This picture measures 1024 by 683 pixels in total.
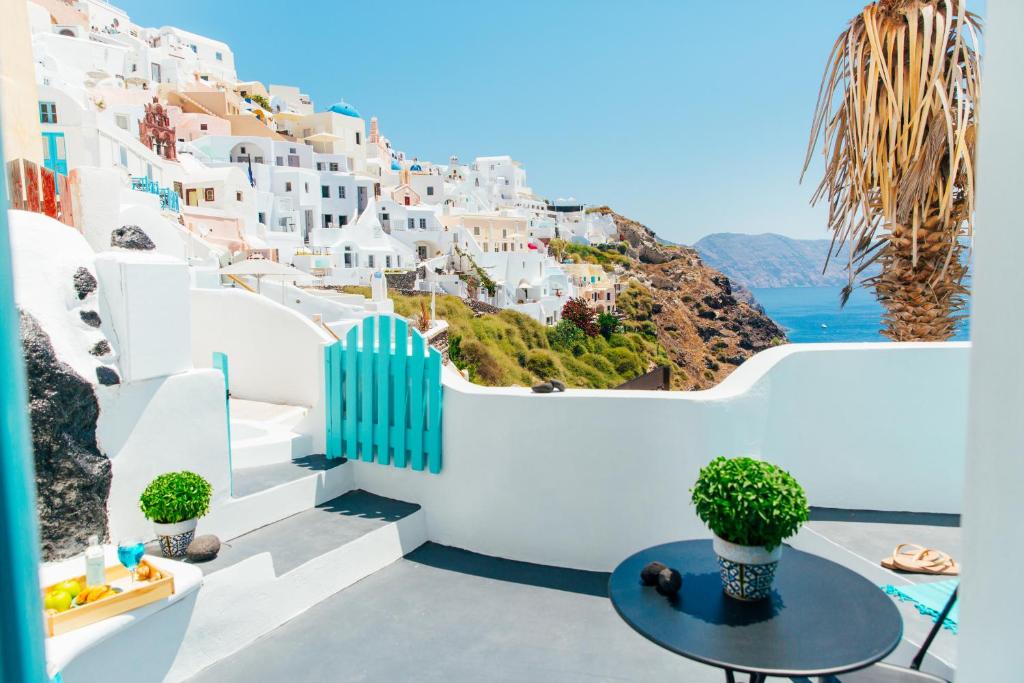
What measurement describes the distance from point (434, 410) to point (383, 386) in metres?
0.64

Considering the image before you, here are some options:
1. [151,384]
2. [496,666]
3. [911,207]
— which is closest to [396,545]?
[496,666]

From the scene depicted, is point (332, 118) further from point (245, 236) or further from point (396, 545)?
point (396, 545)

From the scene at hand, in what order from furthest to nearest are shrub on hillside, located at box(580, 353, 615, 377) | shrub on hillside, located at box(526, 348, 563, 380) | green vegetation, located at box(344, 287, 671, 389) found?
shrub on hillside, located at box(580, 353, 615, 377) → shrub on hillside, located at box(526, 348, 563, 380) → green vegetation, located at box(344, 287, 671, 389)

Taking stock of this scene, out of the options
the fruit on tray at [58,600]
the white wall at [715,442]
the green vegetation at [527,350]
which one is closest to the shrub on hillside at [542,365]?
the green vegetation at [527,350]

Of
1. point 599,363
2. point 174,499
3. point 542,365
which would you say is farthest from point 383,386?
point 599,363

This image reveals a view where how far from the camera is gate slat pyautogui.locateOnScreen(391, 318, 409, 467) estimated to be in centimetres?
614

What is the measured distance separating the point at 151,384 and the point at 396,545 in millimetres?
2370

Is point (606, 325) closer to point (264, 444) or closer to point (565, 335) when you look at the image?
point (565, 335)

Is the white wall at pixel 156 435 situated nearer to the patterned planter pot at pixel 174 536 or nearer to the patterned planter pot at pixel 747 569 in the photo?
the patterned planter pot at pixel 174 536

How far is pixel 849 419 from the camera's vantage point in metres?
5.33

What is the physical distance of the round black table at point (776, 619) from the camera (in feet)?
8.23

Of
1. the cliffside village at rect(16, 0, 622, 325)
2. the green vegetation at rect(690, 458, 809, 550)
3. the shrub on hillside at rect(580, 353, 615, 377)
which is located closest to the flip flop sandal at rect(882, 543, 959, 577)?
the green vegetation at rect(690, 458, 809, 550)

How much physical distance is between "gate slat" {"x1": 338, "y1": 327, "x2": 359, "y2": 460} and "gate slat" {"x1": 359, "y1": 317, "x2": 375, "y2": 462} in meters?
0.06

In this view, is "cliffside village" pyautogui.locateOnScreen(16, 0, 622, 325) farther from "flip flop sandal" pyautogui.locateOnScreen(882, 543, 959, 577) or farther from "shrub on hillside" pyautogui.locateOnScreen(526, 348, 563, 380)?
"flip flop sandal" pyautogui.locateOnScreen(882, 543, 959, 577)
